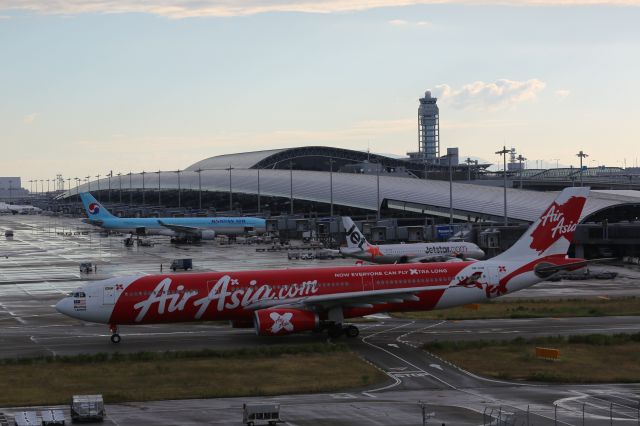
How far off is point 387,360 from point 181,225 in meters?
114

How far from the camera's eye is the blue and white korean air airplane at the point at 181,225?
157875mm

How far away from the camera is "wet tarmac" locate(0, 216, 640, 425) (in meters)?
35.1

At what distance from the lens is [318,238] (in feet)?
506

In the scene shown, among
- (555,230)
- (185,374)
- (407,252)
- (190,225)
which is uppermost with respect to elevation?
(190,225)

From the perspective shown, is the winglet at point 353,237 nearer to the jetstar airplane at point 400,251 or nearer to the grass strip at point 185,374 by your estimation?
the jetstar airplane at point 400,251

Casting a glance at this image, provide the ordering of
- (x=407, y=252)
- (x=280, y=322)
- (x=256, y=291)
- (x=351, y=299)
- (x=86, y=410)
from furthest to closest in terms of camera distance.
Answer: (x=407, y=252)
(x=256, y=291)
(x=351, y=299)
(x=280, y=322)
(x=86, y=410)

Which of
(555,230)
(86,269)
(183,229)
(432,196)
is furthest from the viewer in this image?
(183,229)

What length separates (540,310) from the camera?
220 ft

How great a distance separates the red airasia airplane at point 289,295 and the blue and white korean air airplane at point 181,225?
10288cm

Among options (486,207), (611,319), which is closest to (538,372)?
(611,319)

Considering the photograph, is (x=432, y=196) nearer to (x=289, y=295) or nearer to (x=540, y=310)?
(x=540, y=310)

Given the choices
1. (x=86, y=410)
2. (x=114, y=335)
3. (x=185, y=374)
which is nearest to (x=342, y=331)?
(x=185, y=374)

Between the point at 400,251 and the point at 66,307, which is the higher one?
the point at 400,251

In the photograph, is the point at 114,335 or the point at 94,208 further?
the point at 94,208
